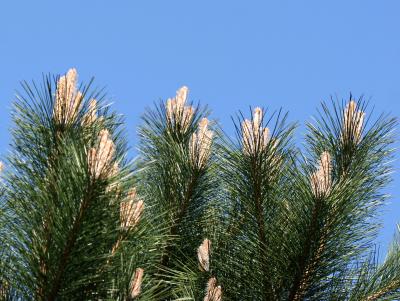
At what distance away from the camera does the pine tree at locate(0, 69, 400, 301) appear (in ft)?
9.67

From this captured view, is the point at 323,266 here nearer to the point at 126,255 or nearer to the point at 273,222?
the point at 273,222

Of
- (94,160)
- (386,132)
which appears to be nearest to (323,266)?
(386,132)

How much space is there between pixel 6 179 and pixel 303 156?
4.43 feet

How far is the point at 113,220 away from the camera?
2996 millimetres

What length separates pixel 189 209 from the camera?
4.26 metres

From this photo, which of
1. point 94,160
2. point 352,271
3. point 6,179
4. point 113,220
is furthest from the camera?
point 352,271

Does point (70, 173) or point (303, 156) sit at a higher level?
point (303, 156)

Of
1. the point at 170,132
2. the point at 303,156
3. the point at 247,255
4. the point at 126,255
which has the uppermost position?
the point at 170,132

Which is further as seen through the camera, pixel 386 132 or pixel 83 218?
pixel 386 132

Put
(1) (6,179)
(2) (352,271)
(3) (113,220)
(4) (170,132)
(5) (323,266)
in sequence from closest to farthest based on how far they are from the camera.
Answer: (3) (113,220)
(1) (6,179)
(5) (323,266)
(2) (352,271)
(4) (170,132)

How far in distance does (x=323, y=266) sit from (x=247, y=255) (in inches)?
14.3

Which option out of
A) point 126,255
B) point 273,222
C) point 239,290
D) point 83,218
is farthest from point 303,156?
point 83,218

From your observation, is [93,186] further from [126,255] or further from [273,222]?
[273,222]

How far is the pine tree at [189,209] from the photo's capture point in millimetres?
2947
